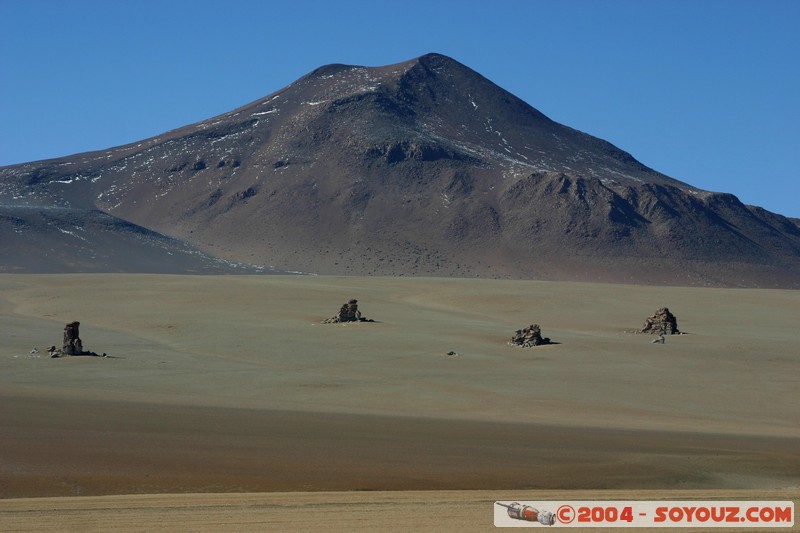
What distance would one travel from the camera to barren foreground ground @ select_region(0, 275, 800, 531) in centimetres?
1359

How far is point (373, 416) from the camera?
66.5 ft

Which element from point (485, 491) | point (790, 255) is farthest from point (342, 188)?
point (485, 491)

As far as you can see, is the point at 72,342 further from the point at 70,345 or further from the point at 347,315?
the point at 347,315

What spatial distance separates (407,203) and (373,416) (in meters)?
146

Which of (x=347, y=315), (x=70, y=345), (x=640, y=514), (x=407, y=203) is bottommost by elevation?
(x=640, y=514)

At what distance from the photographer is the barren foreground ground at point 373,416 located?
44.6ft

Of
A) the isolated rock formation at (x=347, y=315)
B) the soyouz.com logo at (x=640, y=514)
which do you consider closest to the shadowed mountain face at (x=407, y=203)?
the isolated rock formation at (x=347, y=315)

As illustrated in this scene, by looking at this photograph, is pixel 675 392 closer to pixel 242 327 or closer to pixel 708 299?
pixel 242 327

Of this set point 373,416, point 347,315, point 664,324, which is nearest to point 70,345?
point 373,416

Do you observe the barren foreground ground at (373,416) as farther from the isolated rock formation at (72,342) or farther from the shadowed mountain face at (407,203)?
the shadowed mountain face at (407,203)

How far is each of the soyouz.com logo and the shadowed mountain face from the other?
416 feet

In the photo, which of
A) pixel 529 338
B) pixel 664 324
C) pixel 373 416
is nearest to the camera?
pixel 373 416

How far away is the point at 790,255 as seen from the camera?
543 feet

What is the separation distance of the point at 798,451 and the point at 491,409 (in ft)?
20.4
